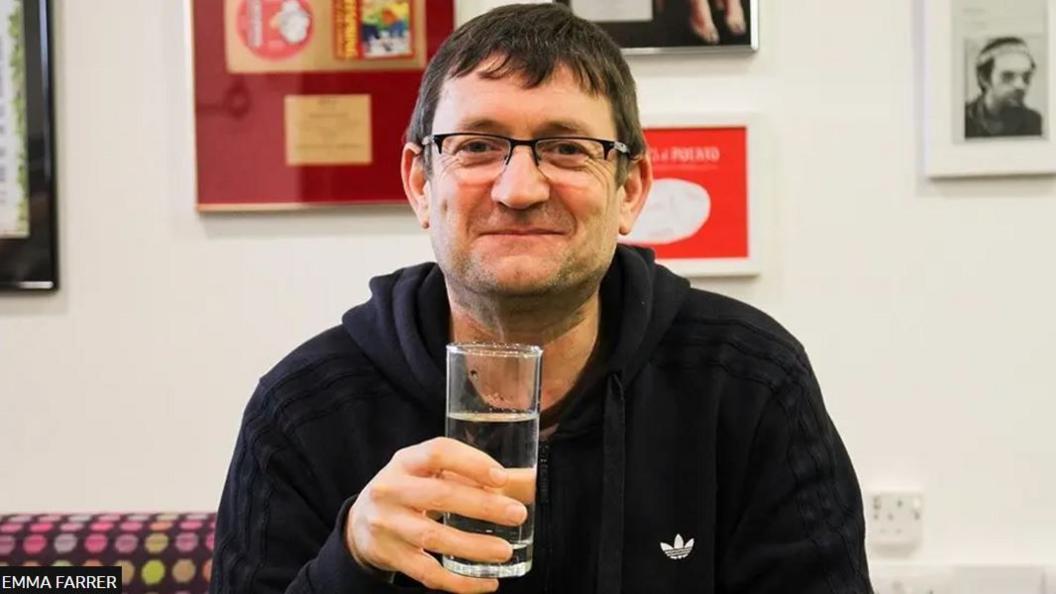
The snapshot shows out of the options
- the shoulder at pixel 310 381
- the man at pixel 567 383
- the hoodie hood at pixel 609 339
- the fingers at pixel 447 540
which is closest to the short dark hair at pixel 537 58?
the man at pixel 567 383

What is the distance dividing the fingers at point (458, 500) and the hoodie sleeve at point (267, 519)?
0.32m

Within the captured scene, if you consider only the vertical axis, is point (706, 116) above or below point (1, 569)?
above

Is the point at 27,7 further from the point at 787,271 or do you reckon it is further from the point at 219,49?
the point at 787,271

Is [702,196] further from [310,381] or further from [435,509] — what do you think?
[435,509]

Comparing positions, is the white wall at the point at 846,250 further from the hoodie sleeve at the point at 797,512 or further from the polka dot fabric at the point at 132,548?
the hoodie sleeve at the point at 797,512

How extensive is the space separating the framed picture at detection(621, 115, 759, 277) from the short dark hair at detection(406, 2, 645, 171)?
769mm

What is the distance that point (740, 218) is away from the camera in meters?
2.09

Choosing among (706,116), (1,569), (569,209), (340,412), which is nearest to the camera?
(569,209)

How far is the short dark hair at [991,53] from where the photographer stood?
6.74ft

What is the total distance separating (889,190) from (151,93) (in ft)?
5.22

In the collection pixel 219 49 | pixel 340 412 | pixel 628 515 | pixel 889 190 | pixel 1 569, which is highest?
pixel 219 49

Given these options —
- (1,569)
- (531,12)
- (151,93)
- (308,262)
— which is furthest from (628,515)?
(151,93)

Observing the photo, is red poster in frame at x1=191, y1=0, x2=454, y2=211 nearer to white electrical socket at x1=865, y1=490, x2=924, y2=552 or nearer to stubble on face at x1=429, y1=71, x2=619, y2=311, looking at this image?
stubble on face at x1=429, y1=71, x2=619, y2=311

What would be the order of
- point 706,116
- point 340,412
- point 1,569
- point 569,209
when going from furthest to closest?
point 706,116 < point 1,569 < point 340,412 < point 569,209
